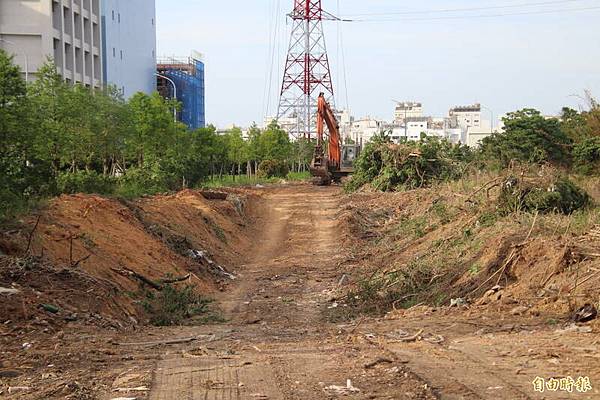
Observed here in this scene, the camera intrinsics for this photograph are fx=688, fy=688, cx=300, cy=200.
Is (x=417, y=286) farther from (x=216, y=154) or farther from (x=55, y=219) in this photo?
(x=216, y=154)

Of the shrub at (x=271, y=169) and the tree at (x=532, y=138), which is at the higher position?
the tree at (x=532, y=138)

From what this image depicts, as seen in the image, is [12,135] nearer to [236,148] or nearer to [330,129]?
[330,129]

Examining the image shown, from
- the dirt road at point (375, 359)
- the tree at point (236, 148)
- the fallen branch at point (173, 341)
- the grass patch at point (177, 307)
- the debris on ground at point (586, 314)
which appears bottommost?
the grass patch at point (177, 307)

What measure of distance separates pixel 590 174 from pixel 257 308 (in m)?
19.2

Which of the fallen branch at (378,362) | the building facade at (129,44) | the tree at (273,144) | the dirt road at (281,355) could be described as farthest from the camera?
the building facade at (129,44)

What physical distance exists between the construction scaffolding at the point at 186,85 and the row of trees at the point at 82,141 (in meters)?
33.4

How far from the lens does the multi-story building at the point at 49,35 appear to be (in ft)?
168

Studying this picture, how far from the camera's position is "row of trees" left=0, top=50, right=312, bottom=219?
1761 centimetres

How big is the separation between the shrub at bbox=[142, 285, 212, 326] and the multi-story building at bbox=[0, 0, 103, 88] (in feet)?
127

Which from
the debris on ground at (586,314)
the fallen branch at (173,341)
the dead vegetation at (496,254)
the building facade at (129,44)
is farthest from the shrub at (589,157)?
the building facade at (129,44)

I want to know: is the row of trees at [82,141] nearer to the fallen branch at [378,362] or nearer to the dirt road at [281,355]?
the dirt road at [281,355]

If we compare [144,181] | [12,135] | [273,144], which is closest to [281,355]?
[12,135]

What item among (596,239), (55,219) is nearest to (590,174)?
(596,239)

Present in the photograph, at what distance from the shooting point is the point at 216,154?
52.3m
